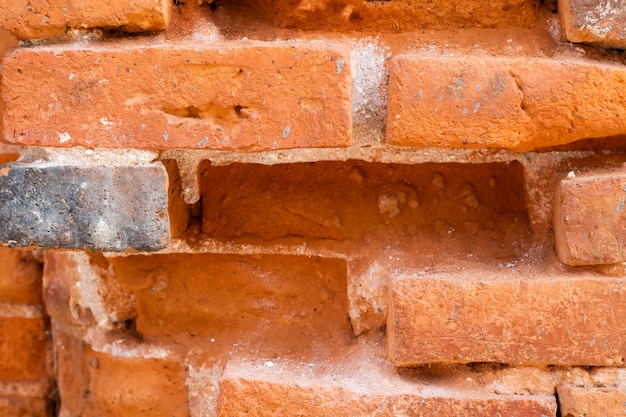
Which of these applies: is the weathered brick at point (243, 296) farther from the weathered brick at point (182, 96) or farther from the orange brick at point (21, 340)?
the orange brick at point (21, 340)

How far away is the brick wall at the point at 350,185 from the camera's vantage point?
0.65 meters

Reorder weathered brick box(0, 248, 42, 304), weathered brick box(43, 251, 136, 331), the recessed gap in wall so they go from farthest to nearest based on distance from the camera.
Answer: weathered brick box(0, 248, 42, 304), weathered brick box(43, 251, 136, 331), the recessed gap in wall

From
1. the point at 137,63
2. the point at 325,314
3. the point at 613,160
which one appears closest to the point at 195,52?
the point at 137,63

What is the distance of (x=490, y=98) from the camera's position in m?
0.65

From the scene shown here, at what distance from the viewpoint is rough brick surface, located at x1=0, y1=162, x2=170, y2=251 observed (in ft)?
2.19

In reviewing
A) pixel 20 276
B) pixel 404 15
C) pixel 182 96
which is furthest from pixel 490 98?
pixel 20 276

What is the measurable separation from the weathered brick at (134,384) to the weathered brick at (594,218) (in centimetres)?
49

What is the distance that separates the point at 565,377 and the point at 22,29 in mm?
694

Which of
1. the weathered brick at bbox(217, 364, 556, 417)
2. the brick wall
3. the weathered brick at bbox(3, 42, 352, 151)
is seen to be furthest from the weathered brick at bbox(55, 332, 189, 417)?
the weathered brick at bbox(3, 42, 352, 151)

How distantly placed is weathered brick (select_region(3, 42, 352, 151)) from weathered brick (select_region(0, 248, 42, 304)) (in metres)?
0.41

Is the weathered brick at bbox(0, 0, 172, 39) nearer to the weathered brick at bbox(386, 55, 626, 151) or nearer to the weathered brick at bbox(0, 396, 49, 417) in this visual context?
the weathered brick at bbox(386, 55, 626, 151)

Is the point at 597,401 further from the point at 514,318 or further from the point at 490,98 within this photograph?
the point at 490,98

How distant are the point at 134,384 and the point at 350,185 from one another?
38 cm

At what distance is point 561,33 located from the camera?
2.27ft
